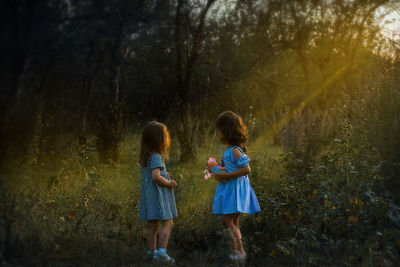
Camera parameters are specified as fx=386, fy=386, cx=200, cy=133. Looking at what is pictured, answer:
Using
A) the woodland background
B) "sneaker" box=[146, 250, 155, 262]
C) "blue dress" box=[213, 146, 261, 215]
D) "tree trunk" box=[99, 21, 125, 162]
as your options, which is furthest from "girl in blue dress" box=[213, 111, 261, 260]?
"tree trunk" box=[99, 21, 125, 162]

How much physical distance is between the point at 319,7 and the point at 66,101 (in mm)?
7207

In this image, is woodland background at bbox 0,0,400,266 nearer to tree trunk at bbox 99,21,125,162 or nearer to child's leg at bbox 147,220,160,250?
tree trunk at bbox 99,21,125,162

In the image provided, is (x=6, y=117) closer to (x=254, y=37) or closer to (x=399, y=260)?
(x=399, y=260)

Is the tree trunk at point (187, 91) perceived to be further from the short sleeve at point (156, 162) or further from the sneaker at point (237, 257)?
the sneaker at point (237, 257)

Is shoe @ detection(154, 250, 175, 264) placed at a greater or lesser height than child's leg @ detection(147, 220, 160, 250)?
lesser

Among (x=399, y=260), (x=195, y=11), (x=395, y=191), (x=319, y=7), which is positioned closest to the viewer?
(x=399, y=260)

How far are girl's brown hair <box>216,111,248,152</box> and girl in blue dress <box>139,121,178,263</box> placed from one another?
555 mm

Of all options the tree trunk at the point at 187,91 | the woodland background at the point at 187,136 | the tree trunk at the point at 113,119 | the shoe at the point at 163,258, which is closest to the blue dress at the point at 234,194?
the woodland background at the point at 187,136

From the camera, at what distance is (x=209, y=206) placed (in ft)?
16.0

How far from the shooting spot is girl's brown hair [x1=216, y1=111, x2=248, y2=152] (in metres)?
3.62

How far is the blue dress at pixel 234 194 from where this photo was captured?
3.46 meters

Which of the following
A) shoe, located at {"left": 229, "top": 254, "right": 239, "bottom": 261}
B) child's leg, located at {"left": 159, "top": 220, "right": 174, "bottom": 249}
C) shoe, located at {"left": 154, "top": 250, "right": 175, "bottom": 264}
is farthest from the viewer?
child's leg, located at {"left": 159, "top": 220, "right": 174, "bottom": 249}

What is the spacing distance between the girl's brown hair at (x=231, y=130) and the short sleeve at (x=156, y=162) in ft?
2.05

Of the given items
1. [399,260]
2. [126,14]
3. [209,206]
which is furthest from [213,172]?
[126,14]
